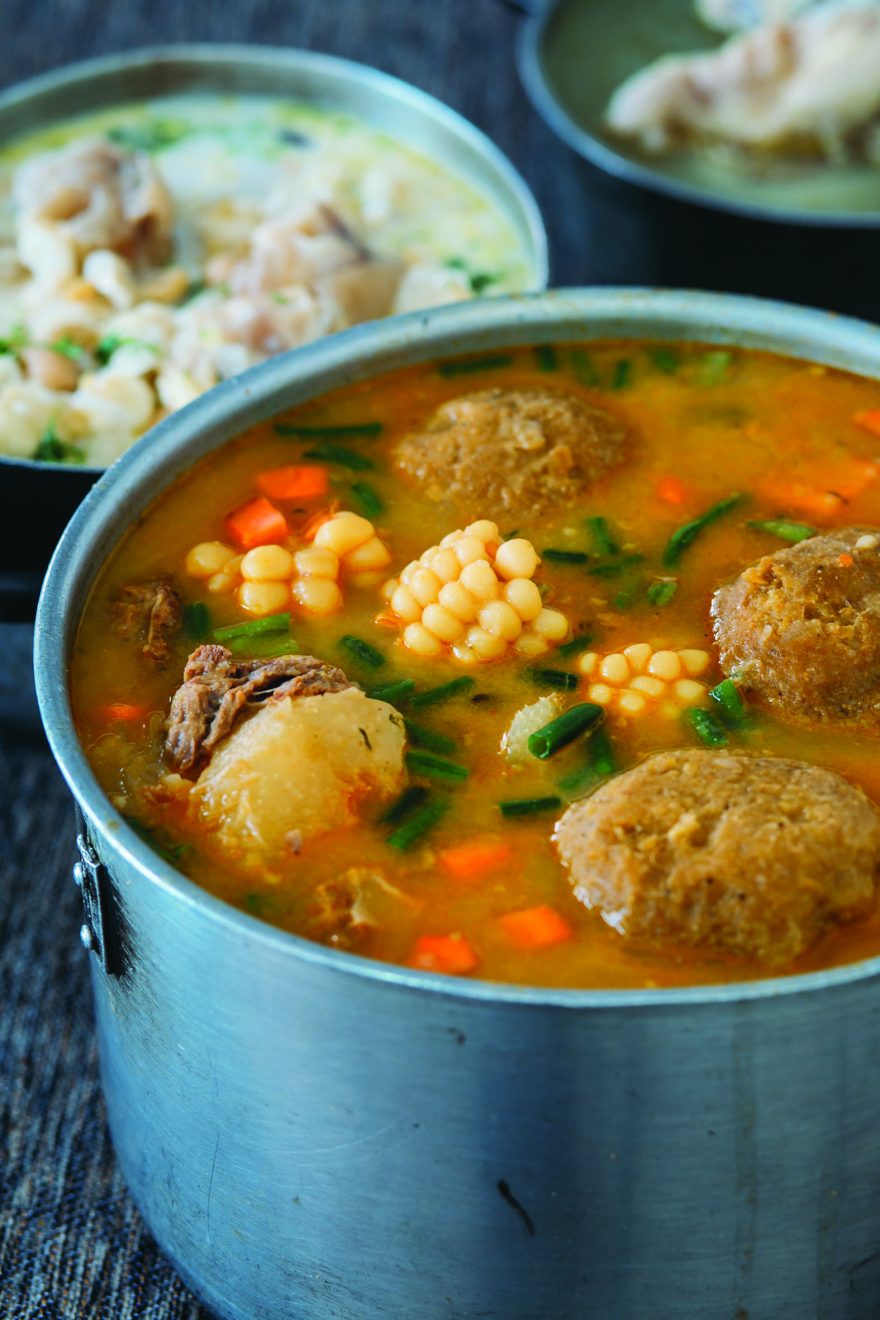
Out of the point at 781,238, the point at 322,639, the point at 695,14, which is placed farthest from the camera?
the point at 695,14

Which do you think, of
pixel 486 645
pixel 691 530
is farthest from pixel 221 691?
pixel 691 530

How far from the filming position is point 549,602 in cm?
287

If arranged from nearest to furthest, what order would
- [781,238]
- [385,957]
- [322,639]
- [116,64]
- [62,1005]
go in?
[385,957], [322,639], [62,1005], [781,238], [116,64]

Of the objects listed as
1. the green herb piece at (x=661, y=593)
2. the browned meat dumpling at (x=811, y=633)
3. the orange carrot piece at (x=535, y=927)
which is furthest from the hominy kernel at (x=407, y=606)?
the orange carrot piece at (x=535, y=927)

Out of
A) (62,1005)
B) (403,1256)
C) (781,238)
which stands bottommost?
(62,1005)

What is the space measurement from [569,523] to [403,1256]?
1.36 metres

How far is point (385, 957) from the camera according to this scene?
7.52ft

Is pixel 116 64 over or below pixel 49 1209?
over

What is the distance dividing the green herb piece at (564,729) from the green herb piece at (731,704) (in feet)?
0.66

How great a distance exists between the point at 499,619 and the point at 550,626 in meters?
0.10

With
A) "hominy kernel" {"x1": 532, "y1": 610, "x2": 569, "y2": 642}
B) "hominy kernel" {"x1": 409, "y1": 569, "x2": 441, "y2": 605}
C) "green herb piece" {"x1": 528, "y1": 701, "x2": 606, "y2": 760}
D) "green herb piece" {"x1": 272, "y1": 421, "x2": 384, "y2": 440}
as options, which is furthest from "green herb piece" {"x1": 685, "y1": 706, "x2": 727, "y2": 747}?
"green herb piece" {"x1": 272, "y1": 421, "x2": 384, "y2": 440}

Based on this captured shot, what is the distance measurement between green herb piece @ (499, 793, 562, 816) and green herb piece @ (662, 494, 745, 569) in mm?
644

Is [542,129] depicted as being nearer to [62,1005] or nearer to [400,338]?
[400,338]

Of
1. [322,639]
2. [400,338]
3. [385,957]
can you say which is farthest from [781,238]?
[385,957]
